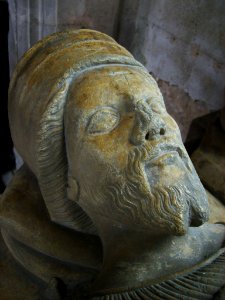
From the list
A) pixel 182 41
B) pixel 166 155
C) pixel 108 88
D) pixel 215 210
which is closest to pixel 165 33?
pixel 182 41

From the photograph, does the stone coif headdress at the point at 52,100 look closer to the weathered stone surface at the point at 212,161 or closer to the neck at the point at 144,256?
the neck at the point at 144,256

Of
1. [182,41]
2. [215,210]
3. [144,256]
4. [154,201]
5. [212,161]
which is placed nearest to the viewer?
[154,201]

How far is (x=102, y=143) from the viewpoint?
4.52 ft

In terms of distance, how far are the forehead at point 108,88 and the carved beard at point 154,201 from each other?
0.66 feet

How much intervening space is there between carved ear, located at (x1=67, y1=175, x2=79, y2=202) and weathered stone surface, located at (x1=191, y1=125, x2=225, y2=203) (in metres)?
0.89

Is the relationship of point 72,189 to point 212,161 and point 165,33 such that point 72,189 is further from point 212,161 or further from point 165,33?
point 165,33

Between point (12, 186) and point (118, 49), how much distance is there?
0.73 m

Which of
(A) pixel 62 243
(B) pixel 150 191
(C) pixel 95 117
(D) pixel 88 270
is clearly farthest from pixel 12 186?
(B) pixel 150 191

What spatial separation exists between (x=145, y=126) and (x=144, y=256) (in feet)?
1.47

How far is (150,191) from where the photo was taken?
1.33 meters

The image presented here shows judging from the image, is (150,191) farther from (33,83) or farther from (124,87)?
(33,83)

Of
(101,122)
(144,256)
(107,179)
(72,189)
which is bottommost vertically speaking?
Answer: (144,256)

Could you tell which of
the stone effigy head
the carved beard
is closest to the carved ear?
the stone effigy head

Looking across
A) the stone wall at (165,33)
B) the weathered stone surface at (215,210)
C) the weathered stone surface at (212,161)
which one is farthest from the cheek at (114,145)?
the stone wall at (165,33)
